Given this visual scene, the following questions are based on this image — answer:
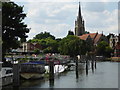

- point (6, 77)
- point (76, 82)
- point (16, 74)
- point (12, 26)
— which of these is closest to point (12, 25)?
point (12, 26)

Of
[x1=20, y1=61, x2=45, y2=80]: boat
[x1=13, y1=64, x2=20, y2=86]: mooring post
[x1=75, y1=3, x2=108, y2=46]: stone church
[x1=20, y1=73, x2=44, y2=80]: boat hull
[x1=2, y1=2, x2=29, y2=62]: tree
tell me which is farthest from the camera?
[x1=75, y1=3, x2=108, y2=46]: stone church

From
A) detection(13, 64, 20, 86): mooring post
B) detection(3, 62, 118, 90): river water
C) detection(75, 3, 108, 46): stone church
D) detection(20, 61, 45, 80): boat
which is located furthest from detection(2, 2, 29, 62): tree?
detection(75, 3, 108, 46): stone church

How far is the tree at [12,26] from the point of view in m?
41.5

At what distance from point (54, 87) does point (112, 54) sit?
373 ft

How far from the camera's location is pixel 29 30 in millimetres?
45781

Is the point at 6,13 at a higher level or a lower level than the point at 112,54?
higher

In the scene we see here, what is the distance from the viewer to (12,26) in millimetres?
43188

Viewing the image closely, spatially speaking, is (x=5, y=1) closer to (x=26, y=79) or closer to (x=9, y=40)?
(x=9, y=40)

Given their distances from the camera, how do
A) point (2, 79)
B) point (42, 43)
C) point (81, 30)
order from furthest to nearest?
point (81, 30) < point (42, 43) < point (2, 79)

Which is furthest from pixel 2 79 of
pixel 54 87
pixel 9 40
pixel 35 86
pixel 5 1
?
pixel 5 1

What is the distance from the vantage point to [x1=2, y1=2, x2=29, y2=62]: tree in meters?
41.5

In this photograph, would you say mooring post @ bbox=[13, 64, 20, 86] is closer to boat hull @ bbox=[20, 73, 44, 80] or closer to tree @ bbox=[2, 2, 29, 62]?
boat hull @ bbox=[20, 73, 44, 80]

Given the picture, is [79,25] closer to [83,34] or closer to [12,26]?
[83,34]

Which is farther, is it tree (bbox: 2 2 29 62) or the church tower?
the church tower
